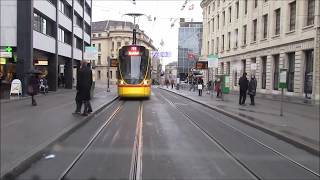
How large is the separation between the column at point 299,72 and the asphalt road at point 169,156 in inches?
837

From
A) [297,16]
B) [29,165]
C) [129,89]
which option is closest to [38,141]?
[29,165]

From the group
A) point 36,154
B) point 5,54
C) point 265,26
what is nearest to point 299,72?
point 265,26

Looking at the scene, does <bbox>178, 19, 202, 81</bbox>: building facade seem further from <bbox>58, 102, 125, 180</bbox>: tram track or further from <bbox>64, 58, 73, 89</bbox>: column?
<bbox>58, 102, 125, 180</bbox>: tram track

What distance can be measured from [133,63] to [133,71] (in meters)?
0.57

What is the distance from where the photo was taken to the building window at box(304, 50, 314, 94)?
3453 cm

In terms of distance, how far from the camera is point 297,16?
121 feet

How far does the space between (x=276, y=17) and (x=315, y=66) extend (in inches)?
416

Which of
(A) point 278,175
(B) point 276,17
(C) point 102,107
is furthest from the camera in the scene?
(B) point 276,17

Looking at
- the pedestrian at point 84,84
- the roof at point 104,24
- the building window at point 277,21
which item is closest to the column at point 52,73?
the building window at point 277,21

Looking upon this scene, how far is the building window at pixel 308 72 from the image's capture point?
113 ft

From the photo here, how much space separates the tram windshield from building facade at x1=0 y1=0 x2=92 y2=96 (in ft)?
21.1

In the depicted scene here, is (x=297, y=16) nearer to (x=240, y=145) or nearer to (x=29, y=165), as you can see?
(x=240, y=145)

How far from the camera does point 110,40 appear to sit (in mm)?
121312

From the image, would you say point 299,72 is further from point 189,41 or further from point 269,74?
point 189,41
